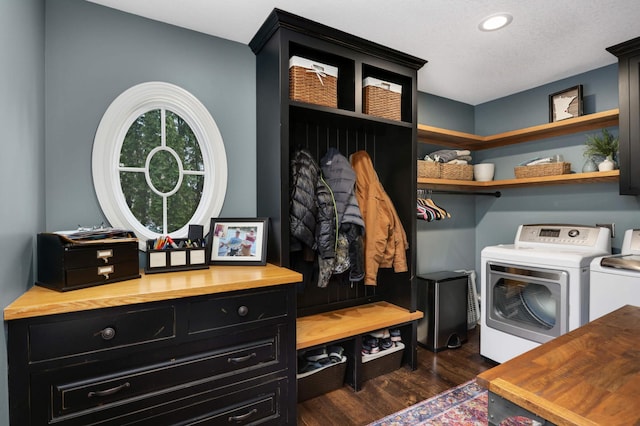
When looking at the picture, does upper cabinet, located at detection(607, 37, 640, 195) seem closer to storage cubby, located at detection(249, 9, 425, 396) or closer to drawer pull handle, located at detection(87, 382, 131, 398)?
storage cubby, located at detection(249, 9, 425, 396)

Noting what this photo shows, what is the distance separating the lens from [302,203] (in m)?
2.05

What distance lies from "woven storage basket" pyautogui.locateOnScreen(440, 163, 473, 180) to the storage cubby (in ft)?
2.12

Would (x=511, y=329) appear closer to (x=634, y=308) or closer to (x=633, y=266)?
(x=633, y=266)

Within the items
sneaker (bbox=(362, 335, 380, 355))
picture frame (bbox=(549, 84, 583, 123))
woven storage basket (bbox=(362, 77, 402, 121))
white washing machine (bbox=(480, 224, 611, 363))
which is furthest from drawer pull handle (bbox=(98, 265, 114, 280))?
picture frame (bbox=(549, 84, 583, 123))

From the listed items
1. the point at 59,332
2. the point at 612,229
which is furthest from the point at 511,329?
the point at 59,332

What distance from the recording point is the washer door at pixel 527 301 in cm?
217

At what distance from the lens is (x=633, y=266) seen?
189 cm

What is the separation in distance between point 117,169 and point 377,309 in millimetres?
2054

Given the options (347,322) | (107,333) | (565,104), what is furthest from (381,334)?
(565,104)

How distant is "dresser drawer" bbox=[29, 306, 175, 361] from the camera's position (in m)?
1.19

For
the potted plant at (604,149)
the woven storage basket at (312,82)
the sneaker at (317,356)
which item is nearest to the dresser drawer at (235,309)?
the sneaker at (317,356)

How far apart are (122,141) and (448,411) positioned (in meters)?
2.54

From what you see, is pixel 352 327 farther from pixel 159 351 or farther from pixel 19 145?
pixel 19 145

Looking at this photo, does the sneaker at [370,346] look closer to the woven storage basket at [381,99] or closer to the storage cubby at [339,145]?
the storage cubby at [339,145]
